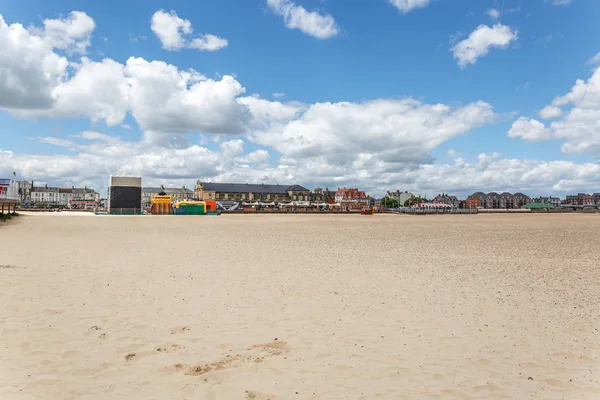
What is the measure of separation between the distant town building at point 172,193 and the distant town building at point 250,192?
2588 centimetres

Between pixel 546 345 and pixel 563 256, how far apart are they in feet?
43.2

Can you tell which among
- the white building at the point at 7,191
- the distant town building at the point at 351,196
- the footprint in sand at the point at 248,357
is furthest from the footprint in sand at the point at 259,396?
the distant town building at the point at 351,196

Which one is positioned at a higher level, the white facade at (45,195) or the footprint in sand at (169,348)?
the white facade at (45,195)

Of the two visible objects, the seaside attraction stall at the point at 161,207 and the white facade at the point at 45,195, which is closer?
the seaside attraction stall at the point at 161,207

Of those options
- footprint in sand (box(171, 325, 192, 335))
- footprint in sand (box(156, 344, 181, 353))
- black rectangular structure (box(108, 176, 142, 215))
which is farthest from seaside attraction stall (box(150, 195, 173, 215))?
footprint in sand (box(156, 344, 181, 353))

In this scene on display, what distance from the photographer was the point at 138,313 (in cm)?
790

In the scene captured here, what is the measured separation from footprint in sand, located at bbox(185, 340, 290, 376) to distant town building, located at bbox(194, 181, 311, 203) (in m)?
147

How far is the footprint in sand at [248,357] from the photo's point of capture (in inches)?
212

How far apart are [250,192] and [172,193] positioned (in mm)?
47504

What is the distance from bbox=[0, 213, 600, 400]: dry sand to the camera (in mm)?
4977

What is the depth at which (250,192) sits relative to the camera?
6127 inches

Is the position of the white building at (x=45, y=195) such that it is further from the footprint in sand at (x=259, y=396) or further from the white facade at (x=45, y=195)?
the footprint in sand at (x=259, y=396)

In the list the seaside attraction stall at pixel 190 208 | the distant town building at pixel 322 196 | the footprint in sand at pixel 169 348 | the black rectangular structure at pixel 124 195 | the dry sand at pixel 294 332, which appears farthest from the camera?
A: the distant town building at pixel 322 196

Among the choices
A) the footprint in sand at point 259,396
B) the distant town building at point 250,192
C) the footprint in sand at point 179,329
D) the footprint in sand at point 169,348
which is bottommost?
the footprint in sand at point 259,396
